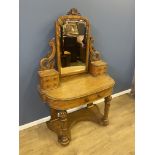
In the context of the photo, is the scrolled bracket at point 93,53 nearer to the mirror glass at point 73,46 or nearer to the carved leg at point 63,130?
the mirror glass at point 73,46

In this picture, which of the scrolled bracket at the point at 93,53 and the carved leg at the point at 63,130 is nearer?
the carved leg at the point at 63,130

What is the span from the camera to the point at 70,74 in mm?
2227

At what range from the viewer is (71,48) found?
2111 millimetres

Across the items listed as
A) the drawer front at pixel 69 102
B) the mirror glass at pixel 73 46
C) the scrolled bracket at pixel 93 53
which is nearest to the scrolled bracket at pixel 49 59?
the mirror glass at pixel 73 46

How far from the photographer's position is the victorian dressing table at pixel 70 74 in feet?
6.23

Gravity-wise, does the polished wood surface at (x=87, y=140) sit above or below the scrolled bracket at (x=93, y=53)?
below

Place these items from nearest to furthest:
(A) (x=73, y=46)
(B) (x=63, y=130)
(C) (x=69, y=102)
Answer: (C) (x=69, y=102)
(B) (x=63, y=130)
(A) (x=73, y=46)

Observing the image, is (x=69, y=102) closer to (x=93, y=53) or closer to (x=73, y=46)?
(x=73, y=46)

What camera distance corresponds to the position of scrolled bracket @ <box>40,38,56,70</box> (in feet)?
6.57

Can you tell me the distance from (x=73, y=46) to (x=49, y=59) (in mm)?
314

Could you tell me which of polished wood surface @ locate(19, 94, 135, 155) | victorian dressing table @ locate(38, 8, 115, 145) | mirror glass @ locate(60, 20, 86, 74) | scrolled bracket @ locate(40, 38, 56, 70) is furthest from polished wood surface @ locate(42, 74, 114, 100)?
polished wood surface @ locate(19, 94, 135, 155)

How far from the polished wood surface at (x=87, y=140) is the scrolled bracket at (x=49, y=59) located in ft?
2.58

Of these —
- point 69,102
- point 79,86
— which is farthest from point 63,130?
point 79,86
